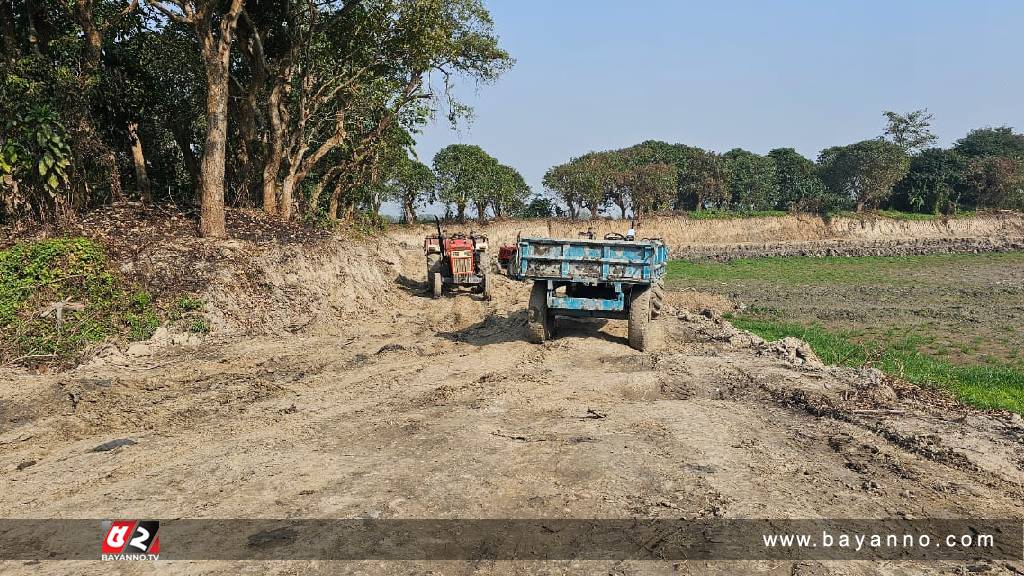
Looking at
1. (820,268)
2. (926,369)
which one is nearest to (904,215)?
(820,268)

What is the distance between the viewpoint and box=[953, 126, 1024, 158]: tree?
68.6 metres

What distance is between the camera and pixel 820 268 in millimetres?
33875

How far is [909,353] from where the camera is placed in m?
11.4

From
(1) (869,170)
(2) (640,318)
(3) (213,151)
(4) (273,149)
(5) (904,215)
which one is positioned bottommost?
(2) (640,318)

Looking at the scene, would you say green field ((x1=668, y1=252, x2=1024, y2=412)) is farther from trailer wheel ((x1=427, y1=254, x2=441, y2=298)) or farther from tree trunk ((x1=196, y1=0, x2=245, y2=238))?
tree trunk ((x1=196, y1=0, x2=245, y2=238))

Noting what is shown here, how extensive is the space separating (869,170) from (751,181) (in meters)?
11.2

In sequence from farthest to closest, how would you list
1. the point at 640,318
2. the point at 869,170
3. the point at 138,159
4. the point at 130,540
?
the point at 869,170
the point at 138,159
the point at 640,318
the point at 130,540

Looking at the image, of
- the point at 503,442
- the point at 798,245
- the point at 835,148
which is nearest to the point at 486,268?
the point at 503,442

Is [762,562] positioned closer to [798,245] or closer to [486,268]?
[486,268]

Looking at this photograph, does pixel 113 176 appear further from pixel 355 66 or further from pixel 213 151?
pixel 355 66

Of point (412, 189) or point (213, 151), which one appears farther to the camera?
point (412, 189)

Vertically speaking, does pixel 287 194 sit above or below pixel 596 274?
above

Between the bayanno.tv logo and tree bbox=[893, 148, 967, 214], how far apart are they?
7195 cm

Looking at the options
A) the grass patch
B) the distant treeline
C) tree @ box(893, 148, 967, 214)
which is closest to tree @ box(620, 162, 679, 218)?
the distant treeline
